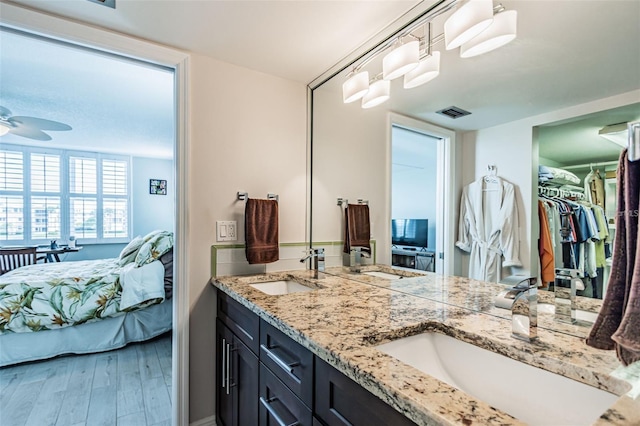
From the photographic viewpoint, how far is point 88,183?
5.16 metres

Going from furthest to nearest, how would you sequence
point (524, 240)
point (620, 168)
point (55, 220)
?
point (55, 220) → point (524, 240) → point (620, 168)

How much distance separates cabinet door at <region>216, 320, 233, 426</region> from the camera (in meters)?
1.61

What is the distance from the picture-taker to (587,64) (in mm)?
899

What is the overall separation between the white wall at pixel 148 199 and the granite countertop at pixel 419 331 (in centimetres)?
472

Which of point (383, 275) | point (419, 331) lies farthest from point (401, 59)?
point (419, 331)

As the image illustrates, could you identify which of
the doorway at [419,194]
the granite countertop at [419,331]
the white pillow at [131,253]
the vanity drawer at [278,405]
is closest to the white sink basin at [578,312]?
the granite countertop at [419,331]

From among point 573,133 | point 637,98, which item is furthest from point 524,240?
point 637,98

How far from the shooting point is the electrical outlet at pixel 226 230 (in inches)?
73.4

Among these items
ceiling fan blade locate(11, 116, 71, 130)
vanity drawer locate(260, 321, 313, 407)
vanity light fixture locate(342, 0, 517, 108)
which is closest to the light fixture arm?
vanity light fixture locate(342, 0, 517, 108)

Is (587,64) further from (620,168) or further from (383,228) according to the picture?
(383,228)

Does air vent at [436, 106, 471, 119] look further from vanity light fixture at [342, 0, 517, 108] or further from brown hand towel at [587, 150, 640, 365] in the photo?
brown hand towel at [587, 150, 640, 365]

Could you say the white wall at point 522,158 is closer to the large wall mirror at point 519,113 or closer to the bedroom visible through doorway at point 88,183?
the large wall mirror at point 519,113

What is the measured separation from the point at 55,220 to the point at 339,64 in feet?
17.8

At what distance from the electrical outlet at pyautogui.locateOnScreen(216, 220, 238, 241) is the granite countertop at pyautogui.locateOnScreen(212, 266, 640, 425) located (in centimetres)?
37
